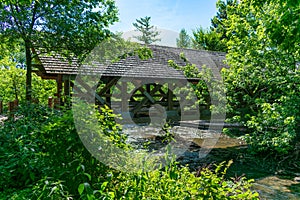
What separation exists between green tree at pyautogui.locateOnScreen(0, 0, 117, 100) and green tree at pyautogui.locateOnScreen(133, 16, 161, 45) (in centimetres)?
3202

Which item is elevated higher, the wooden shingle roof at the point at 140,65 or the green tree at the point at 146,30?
the green tree at the point at 146,30

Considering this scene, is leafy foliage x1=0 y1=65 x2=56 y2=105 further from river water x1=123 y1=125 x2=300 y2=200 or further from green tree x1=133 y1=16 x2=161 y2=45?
green tree x1=133 y1=16 x2=161 y2=45

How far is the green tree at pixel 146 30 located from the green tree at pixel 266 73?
32.8 metres

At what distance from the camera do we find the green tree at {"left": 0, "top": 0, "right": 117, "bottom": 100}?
25.5 feet

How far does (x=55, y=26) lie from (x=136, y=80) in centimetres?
500

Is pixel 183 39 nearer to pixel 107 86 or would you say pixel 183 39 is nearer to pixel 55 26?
pixel 107 86

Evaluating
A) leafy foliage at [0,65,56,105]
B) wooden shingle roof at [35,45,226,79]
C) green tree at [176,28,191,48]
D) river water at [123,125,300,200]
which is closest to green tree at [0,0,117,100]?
wooden shingle roof at [35,45,226,79]

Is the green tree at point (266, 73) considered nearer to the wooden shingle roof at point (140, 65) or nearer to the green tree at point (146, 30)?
the wooden shingle roof at point (140, 65)

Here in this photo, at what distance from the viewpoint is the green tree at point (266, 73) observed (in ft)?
18.2

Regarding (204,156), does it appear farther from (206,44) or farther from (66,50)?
(206,44)

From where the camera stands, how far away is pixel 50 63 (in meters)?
10.4

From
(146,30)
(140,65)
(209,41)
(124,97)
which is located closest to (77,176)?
(124,97)

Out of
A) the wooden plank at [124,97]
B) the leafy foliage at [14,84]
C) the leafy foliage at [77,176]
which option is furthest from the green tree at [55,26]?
the leafy foliage at [14,84]

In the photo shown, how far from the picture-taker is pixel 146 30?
40.4 meters
